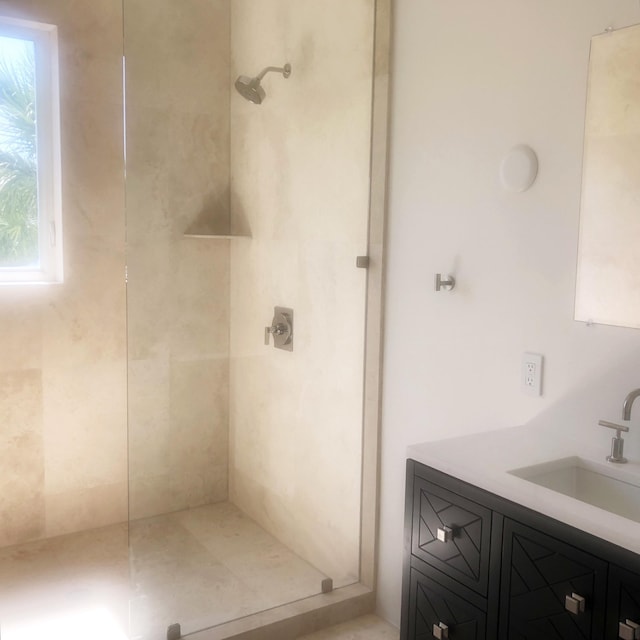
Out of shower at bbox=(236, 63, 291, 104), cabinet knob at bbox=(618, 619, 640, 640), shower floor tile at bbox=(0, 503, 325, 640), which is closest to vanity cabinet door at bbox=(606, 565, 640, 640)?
cabinet knob at bbox=(618, 619, 640, 640)

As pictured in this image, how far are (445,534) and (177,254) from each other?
1396 millimetres

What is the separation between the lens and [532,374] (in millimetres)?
1921

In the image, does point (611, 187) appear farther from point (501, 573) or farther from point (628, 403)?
point (501, 573)

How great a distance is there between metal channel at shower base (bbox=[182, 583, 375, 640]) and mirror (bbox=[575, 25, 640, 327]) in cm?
136

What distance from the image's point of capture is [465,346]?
2137mm

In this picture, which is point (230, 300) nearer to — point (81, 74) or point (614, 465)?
point (81, 74)

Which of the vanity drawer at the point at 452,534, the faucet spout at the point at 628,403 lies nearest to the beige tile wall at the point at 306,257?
the vanity drawer at the point at 452,534

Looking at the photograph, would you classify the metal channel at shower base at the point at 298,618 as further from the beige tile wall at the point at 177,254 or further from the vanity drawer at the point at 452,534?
the vanity drawer at the point at 452,534

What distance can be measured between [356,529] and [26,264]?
5.69 ft

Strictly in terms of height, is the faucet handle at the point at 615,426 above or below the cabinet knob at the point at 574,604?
above

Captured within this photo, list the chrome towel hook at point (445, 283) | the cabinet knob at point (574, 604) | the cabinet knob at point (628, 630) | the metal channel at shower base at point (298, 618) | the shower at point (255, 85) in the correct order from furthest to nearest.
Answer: the shower at point (255, 85), the metal channel at shower base at point (298, 618), the chrome towel hook at point (445, 283), the cabinet knob at point (574, 604), the cabinet knob at point (628, 630)

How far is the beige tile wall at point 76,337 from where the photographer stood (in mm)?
2883

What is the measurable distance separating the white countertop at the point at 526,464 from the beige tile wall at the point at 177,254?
3.64ft

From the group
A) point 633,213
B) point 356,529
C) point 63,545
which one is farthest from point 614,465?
point 63,545
